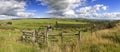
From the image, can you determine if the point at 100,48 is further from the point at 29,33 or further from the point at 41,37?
the point at 29,33

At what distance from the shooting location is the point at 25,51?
9516 mm

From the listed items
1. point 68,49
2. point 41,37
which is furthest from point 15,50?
point 41,37

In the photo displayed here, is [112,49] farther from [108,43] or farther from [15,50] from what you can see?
[15,50]

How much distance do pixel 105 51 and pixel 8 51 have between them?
443cm

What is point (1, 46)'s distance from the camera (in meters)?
9.71

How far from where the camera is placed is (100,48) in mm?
11125

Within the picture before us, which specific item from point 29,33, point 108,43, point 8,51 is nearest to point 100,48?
point 108,43

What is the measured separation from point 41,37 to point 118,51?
12.7 metres

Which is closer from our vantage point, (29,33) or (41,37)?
(41,37)

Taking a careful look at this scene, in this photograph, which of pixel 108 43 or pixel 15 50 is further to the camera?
pixel 108 43

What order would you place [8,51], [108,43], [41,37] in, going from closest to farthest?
[8,51], [108,43], [41,37]

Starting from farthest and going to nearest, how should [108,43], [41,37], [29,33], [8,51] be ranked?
[29,33] → [41,37] → [108,43] → [8,51]

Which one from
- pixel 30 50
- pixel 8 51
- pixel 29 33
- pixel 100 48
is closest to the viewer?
pixel 8 51

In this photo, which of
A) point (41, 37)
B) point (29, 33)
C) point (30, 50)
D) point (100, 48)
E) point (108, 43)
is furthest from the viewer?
point (29, 33)
